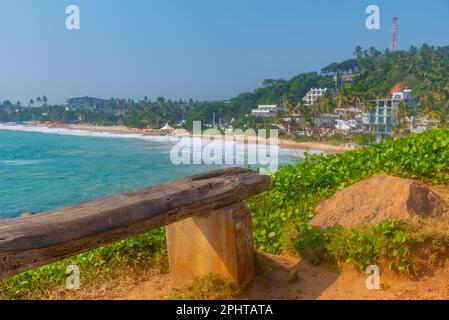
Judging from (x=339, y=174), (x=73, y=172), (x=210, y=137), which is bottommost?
(x=73, y=172)

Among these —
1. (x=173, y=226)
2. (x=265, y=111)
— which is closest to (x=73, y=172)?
(x=173, y=226)

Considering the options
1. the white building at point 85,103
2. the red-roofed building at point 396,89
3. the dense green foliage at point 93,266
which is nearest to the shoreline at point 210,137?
the dense green foliage at point 93,266

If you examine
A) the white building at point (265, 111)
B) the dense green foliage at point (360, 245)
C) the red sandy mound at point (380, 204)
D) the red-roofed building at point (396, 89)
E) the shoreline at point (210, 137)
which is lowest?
the shoreline at point (210, 137)

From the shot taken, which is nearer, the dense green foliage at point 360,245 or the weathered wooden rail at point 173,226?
the weathered wooden rail at point 173,226

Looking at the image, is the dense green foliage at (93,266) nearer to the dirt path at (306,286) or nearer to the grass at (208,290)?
the dirt path at (306,286)

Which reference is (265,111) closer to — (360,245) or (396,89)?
(396,89)

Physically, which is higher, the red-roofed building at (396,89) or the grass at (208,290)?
the red-roofed building at (396,89)

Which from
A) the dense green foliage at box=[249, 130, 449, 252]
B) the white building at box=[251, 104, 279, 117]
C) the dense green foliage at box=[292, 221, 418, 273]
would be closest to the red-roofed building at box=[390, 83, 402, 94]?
the white building at box=[251, 104, 279, 117]

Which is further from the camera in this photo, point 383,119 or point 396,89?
point 396,89

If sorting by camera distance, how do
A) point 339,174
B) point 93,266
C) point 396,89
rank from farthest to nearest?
point 396,89 → point 339,174 → point 93,266

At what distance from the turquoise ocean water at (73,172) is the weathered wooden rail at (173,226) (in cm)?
1372

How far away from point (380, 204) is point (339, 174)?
5.53 feet

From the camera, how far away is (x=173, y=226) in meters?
4.18

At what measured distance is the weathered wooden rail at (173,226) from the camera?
9.18 feet
